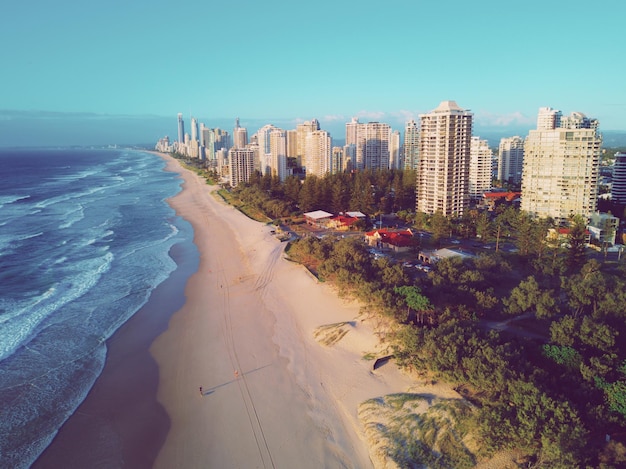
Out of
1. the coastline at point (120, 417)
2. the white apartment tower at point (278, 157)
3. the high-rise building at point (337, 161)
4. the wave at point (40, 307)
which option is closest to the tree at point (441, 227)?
the coastline at point (120, 417)

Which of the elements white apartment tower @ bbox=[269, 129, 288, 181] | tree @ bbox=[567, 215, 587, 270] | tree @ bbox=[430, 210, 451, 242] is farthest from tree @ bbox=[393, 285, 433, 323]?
white apartment tower @ bbox=[269, 129, 288, 181]

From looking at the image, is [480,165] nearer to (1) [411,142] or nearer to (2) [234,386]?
(1) [411,142]

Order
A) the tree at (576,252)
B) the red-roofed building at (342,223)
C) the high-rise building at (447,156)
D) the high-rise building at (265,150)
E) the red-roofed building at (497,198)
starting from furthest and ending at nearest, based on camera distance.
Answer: the high-rise building at (265,150) < the red-roofed building at (497,198) < the high-rise building at (447,156) < the red-roofed building at (342,223) < the tree at (576,252)

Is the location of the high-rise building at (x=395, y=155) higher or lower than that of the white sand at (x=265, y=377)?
higher

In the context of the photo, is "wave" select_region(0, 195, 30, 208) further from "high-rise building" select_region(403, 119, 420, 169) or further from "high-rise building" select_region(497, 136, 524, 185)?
"high-rise building" select_region(497, 136, 524, 185)

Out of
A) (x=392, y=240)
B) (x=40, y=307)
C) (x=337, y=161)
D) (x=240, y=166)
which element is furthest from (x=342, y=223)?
(x=240, y=166)

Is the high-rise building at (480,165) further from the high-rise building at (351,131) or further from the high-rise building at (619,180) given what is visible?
the high-rise building at (351,131)
